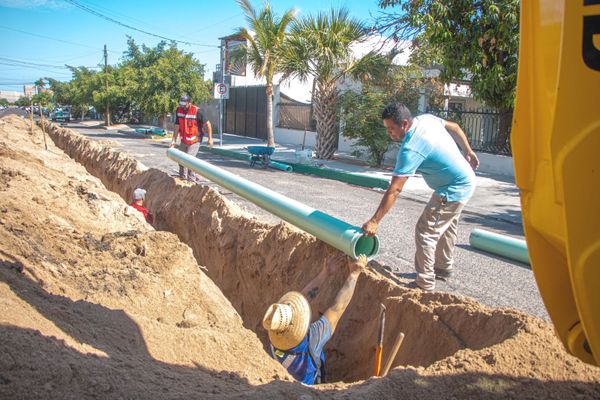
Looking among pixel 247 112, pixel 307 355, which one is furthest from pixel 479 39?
pixel 247 112

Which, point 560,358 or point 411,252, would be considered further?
point 411,252

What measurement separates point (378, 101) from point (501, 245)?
34.1ft

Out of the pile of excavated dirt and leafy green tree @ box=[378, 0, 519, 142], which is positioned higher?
leafy green tree @ box=[378, 0, 519, 142]

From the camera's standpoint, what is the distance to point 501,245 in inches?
255

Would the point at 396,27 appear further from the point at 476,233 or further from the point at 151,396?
the point at 151,396

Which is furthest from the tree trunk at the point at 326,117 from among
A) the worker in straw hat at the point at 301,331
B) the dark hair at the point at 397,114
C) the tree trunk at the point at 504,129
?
the worker in straw hat at the point at 301,331

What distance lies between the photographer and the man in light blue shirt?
188 inches

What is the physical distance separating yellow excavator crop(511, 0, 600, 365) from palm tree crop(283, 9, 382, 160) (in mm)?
16172

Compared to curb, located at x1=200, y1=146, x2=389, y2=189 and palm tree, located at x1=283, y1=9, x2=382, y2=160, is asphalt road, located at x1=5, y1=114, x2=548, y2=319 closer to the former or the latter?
curb, located at x1=200, y1=146, x2=389, y2=189

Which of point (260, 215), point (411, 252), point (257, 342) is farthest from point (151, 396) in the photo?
point (260, 215)

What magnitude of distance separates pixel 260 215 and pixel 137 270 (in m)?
3.89

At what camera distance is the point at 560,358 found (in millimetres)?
3123

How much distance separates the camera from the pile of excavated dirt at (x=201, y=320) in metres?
2.84

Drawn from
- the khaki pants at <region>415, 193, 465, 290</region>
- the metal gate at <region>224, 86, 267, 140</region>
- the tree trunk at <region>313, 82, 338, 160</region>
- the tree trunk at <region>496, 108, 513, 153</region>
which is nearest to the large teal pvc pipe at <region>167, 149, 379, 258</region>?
the khaki pants at <region>415, 193, 465, 290</region>
